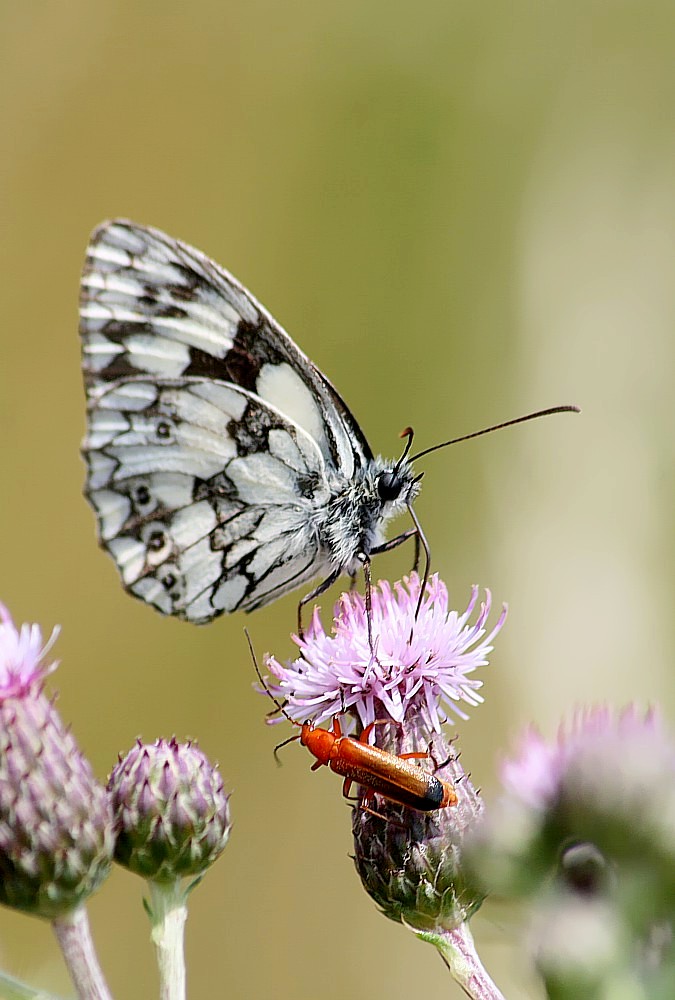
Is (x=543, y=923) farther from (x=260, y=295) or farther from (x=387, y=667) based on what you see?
(x=260, y=295)

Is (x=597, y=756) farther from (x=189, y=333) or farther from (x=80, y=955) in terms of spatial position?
(x=189, y=333)

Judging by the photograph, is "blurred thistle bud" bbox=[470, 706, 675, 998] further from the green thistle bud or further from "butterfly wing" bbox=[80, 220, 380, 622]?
"butterfly wing" bbox=[80, 220, 380, 622]

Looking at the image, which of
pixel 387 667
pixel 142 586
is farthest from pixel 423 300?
pixel 387 667

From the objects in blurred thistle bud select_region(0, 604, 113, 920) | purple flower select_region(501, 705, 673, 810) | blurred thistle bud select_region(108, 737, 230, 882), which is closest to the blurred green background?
blurred thistle bud select_region(108, 737, 230, 882)

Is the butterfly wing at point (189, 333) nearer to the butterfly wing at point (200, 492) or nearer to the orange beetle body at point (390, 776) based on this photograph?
the butterfly wing at point (200, 492)

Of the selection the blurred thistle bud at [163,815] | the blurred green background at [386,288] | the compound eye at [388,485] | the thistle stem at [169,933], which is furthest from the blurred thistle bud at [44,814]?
the blurred green background at [386,288]
